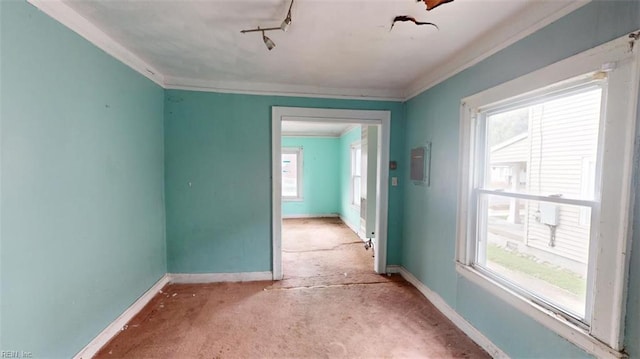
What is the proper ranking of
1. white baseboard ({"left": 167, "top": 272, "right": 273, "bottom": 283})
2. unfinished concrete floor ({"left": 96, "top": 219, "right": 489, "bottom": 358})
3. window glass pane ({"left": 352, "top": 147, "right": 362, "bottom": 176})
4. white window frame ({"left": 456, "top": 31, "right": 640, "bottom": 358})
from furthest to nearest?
window glass pane ({"left": 352, "top": 147, "right": 362, "bottom": 176}), white baseboard ({"left": 167, "top": 272, "right": 273, "bottom": 283}), unfinished concrete floor ({"left": 96, "top": 219, "right": 489, "bottom": 358}), white window frame ({"left": 456, "top": 31, "right": 640, "bottom": 358})

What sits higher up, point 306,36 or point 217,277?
point 306,36

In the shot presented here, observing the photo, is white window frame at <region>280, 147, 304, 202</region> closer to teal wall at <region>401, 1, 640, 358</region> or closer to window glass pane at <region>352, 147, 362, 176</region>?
window glass pane at <region>352, 147, 362, 176</region>

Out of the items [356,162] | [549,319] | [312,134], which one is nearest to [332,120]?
[549,319]

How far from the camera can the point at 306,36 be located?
73.7 inches

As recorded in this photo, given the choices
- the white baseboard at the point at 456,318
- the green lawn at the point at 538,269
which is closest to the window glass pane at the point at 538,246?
the green lawn at the point at 538,269

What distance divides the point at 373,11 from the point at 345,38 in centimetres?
36

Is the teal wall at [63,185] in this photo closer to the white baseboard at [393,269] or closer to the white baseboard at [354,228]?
the white baseboard at [393,269]

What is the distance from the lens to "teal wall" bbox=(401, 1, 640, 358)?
121cm

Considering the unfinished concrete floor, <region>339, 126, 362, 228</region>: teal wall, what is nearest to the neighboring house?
the unfinished concrete floor

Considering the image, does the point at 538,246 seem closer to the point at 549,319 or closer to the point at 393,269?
the point at 549,319

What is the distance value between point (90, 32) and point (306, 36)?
4.69 ft

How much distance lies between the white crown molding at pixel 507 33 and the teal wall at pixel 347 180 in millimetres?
3030

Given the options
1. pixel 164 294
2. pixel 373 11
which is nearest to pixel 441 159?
pixel 373 11

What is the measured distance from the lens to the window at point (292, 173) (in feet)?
22.7
